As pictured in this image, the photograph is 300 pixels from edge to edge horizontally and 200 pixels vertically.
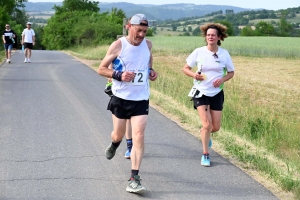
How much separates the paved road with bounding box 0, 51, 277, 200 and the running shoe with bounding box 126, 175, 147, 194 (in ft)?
0.20

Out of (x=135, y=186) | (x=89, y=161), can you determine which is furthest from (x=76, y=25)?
(x=135, y=186)

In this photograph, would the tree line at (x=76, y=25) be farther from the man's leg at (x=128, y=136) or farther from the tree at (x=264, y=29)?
the man's leg at (x=128, y=136)

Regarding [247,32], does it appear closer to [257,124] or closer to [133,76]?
[257,124]

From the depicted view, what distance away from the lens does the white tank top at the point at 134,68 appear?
5949mm

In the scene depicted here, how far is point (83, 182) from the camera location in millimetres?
6156

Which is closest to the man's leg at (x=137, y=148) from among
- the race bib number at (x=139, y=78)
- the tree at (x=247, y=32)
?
the race bib number at (x=139, y=78)

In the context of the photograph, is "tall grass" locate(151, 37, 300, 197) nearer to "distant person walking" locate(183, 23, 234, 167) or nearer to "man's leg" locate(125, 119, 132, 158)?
"distant person walking" locate(183, 23, 234, 167)

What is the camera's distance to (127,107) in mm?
6070

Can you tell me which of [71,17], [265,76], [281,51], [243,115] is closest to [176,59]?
[265,76]

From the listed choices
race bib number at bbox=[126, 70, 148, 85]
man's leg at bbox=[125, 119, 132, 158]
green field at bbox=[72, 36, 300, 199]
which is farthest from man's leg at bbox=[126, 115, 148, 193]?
green field at bbox=[72, 36, 300, 199]

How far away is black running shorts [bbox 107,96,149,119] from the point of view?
6.05 meters

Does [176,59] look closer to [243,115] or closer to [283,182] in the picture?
[243,115]

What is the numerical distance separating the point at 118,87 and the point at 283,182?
2068 mm

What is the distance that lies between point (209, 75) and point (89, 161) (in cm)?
184
